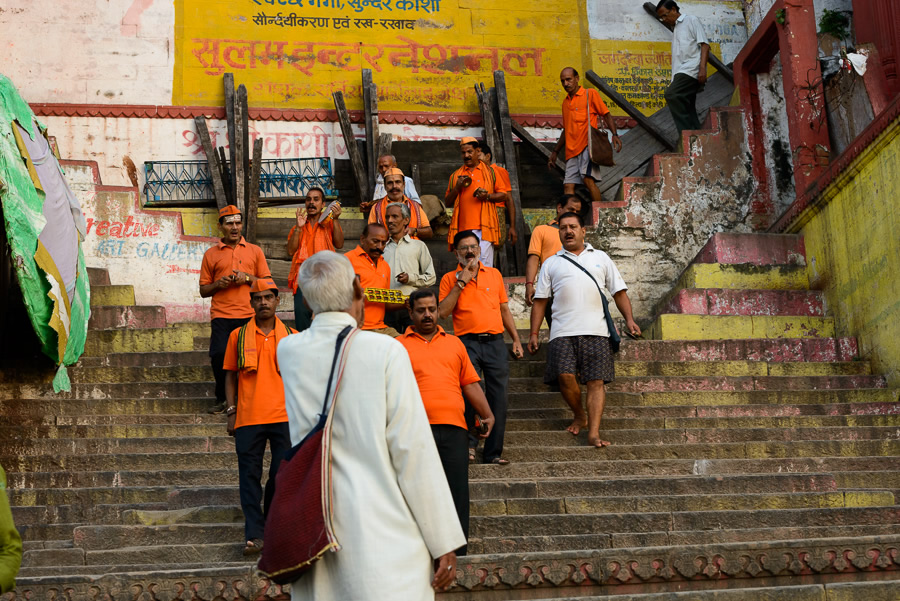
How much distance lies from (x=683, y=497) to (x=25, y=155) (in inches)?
249

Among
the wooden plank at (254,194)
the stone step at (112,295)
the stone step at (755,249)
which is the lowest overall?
the stone step at (112,295)

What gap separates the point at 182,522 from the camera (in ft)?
26.2

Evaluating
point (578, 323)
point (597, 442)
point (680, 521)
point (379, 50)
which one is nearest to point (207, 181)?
point (379, 50)

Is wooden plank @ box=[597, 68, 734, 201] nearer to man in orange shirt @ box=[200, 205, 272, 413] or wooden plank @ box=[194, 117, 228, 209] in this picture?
wooden plank @ box=[194, 117, 228, 209]

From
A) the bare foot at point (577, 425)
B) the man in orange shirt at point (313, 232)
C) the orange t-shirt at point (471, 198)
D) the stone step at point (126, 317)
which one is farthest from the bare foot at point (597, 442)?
the stone step at point (126, 317)

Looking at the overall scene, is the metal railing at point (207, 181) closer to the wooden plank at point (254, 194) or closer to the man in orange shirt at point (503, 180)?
the wooden plank at point (254, 194)

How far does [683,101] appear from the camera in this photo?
49.5ft

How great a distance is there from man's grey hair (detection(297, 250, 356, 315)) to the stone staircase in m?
0.99

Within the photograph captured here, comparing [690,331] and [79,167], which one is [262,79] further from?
[690,331]

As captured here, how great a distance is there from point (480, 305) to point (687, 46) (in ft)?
24.1

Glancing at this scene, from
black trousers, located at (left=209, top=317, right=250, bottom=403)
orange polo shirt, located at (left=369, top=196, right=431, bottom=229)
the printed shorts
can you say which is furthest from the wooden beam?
black trousers, located at (left=209, top=317, right=250, bottom=403)

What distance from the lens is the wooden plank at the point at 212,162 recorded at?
15.6 metres

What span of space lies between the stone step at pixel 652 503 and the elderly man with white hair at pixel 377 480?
384 cm

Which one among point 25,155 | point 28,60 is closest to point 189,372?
point 25,155
